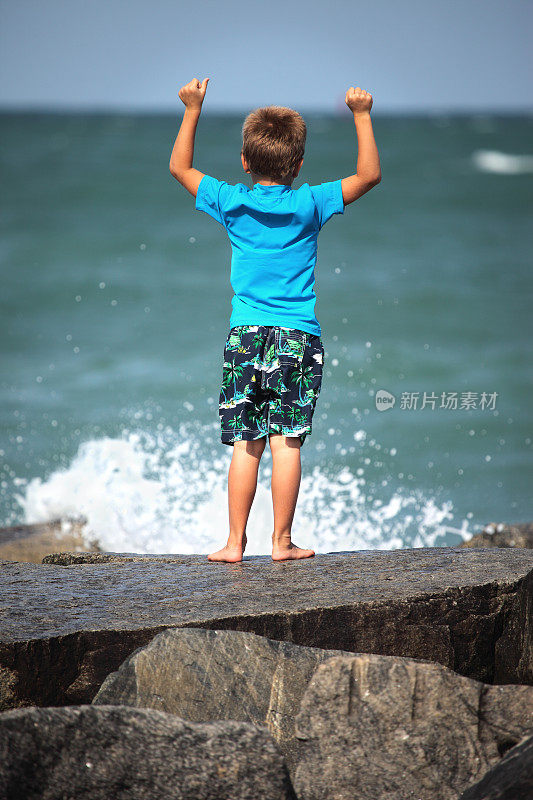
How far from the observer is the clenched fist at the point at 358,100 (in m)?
3.03

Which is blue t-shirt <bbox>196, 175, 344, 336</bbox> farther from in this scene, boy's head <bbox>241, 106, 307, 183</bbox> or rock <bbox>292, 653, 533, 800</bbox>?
rock <bbox>292, 653, 533, 800</bbox>

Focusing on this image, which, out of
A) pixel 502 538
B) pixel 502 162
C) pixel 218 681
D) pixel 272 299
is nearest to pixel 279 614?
pixel 218 681

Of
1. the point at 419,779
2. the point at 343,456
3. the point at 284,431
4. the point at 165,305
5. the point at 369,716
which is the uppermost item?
the point at 165,305

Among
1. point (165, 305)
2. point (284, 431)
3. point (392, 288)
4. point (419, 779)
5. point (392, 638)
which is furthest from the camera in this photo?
point (392, 288)

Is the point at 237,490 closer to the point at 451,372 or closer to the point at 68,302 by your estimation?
the point at 451,372

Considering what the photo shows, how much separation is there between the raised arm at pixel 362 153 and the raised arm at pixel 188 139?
1.65ft

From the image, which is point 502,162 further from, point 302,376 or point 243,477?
point 243,477

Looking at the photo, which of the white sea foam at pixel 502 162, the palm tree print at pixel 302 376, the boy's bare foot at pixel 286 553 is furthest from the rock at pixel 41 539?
the white sea foam at pixel 502 162

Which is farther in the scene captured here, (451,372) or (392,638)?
(451,372)

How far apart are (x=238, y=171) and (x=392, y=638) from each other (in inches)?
714

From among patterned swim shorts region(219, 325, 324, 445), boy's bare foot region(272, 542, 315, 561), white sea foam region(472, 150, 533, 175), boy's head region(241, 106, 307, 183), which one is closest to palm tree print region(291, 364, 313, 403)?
patterned swim shorts region(219, 325, 324, 445)

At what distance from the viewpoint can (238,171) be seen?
1969 centimetres

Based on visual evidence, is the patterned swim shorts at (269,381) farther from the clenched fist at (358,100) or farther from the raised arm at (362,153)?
the clenched fist at (358,100)

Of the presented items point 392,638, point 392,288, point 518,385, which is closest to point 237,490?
point 392,638
